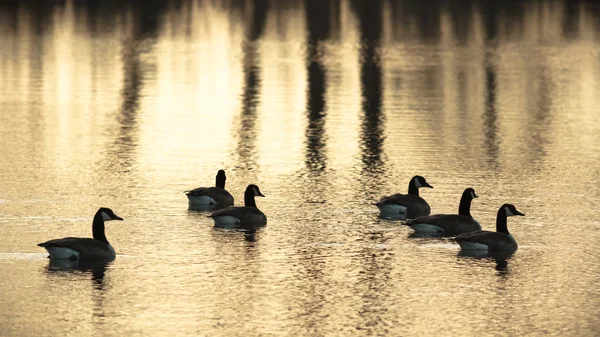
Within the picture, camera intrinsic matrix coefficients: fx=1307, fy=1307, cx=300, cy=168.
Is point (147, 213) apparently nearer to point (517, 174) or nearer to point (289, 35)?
point (517, 174)

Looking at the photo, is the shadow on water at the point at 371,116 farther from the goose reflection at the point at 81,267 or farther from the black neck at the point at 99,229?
the goose reflection at the point at 81,267

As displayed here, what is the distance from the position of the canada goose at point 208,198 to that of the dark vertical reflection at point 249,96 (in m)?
5.66

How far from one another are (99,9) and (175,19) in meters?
15.7

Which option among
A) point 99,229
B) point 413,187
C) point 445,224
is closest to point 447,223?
point 445,224

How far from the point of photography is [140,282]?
20.9 metres

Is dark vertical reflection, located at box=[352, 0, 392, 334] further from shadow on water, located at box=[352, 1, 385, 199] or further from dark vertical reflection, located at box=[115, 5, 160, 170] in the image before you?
dark vertical reflection, located at box=[115, 5, 160, 170]

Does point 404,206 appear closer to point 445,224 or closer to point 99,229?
point 445,224

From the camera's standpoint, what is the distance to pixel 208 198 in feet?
89.5

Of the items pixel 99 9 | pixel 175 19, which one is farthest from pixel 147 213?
pixel 99 9

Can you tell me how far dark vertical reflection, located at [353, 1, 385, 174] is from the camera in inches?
1393

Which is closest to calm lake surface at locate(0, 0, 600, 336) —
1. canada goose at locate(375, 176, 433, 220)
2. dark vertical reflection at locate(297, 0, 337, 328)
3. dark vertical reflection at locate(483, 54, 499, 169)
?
dark vertical reflection at locate(297, 0, 337, 328)

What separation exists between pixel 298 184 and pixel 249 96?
2106 cm

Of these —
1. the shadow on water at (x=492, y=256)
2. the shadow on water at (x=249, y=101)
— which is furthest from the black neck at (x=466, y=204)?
the shadow on water at (x=249, y=101)

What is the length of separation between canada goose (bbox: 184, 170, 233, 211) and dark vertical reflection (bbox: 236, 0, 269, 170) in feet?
18.6
